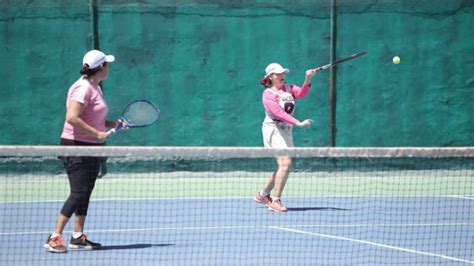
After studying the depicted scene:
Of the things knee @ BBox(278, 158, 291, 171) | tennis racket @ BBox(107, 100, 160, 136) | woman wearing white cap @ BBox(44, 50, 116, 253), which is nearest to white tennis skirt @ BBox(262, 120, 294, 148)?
knee @ BBox(278, 158, 291, 171)

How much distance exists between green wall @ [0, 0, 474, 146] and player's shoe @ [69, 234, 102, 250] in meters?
6.94

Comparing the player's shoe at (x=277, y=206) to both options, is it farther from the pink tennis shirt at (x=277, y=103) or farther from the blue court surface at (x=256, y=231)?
the pink tennis shirt at (x=277, y=103)

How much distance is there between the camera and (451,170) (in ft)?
50.6

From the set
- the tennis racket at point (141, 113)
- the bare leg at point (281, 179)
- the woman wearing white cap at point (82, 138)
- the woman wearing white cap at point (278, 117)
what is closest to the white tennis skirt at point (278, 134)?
the woman wearing white cap at point (278, 117)

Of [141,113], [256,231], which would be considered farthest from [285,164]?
[141,113]

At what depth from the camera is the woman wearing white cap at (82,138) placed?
7668 mm

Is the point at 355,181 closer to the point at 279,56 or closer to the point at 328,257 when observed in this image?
the point at 279,56

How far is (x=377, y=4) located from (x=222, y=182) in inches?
140

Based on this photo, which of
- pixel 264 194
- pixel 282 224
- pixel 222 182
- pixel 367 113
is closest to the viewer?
pixel 282 224

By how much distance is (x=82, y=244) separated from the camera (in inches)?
313

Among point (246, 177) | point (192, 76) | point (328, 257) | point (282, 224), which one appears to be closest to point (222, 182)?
point (246, 177)

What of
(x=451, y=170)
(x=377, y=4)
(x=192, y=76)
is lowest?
(x=451, y=170)

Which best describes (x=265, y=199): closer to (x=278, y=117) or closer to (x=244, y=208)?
(x=244, y=208)

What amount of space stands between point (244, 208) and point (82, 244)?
10.6 feet
